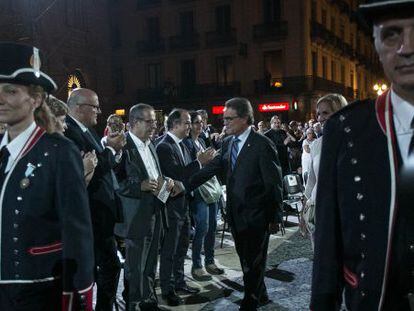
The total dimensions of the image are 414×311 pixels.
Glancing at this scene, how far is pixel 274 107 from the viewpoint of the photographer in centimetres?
3275

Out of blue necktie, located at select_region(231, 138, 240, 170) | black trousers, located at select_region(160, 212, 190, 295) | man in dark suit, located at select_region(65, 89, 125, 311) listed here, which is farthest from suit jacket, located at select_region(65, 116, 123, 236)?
blue necktie, located at select_region(231, 138, 240, 170)

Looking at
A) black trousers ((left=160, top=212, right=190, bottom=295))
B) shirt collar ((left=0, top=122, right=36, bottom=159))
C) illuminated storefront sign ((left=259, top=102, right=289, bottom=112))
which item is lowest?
black trousers ((left=160, top=212, right=190, bottom=295))

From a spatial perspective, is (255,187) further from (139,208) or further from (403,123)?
(403,123)

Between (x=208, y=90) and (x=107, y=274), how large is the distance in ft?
99.4

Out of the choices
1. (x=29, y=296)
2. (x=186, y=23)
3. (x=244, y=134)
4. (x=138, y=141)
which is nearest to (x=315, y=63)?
(x=186, y=23)

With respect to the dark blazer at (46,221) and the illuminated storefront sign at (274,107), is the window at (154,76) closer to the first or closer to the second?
the illuminated storefront sign at (274,107)

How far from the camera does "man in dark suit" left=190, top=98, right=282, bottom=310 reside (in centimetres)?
522

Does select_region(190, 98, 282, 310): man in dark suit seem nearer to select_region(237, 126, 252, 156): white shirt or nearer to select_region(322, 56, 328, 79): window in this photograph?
select_region(237, 126, 252, 156): white shirt

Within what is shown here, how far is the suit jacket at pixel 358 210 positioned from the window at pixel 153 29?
3617cm

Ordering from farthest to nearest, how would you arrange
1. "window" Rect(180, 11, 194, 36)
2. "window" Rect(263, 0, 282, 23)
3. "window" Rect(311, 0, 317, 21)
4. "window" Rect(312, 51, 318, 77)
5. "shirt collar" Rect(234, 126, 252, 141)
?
1. "window" Rect(180, 11, 194, 36)
2. "window" Rect(312, 51, 318, 77)
3. "window" Rect(311, 0, 317, 21)
4. "window" Rect(263, 0, 282, 23)
5. "shirt collar" Rect(234, 126, 252, 141)

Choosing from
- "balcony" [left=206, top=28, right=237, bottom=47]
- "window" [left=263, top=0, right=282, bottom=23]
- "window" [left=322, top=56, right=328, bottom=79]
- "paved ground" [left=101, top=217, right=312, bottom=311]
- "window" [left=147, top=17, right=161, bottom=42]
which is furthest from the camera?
"window" [left=147, top=17, right=161, bottom=42]

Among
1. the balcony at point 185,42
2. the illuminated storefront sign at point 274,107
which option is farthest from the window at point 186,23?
the illuminated storefront sign at point 274,107

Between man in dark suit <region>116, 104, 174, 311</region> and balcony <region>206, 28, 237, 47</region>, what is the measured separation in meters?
29.1

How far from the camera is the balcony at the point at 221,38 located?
110 ft
